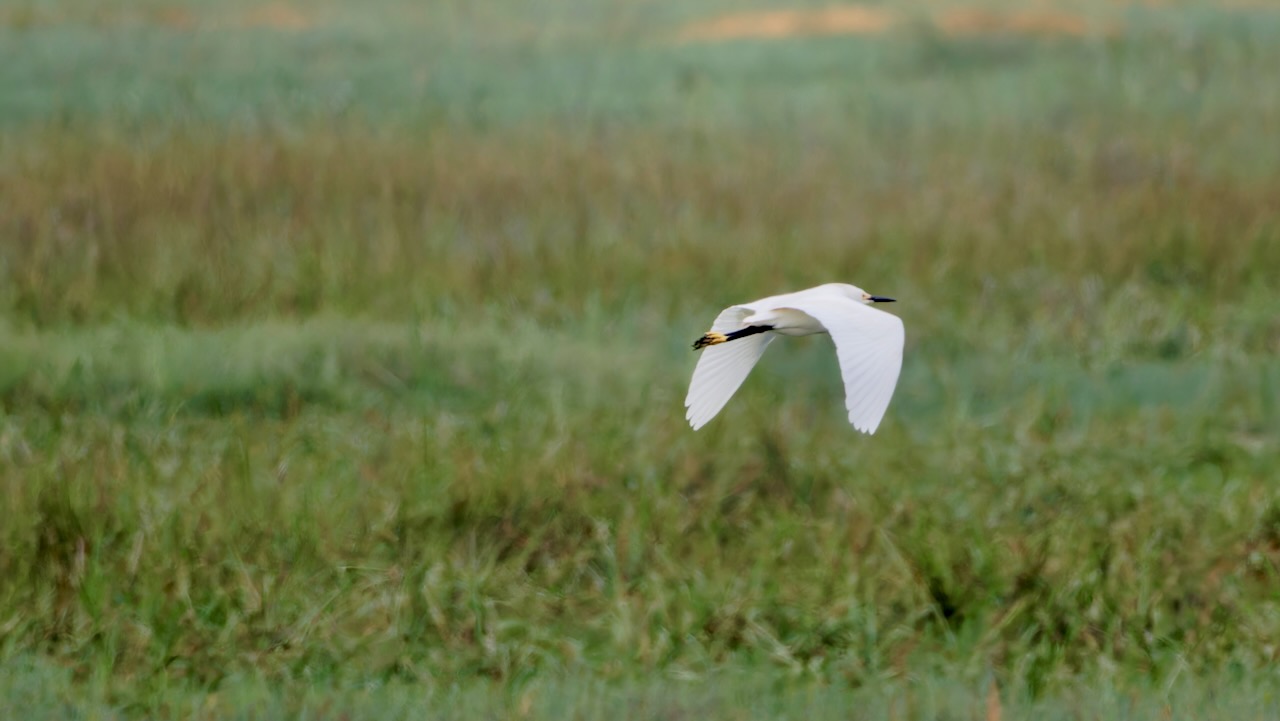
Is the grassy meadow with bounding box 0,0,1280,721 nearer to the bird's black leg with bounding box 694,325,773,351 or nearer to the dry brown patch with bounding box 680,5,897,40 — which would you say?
the bird's black leg with bounding box 694,325,773,351

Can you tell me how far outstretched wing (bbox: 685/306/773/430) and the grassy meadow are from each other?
43.4 inches

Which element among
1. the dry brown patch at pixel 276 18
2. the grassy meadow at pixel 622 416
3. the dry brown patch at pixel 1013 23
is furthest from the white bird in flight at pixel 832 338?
the dry brown patch at pixel 276 18

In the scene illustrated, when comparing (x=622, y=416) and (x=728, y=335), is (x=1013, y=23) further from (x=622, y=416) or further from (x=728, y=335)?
(x=728, y=335)

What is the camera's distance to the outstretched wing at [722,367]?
8.96 ft

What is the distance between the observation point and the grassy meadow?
4336 millimetres

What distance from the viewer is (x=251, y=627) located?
4.39 m

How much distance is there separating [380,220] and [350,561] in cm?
374

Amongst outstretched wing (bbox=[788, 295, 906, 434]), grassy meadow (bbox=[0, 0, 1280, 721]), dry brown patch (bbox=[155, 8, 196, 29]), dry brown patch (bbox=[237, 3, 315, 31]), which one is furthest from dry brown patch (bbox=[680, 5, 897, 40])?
outstretched wing (bbox=[788, 295, 906, 434])

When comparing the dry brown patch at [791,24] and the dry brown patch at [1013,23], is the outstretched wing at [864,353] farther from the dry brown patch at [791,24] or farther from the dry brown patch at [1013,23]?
the dry brown patch at [791,24]

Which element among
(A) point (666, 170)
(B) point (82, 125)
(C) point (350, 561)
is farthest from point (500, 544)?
(B) point (82, 125)

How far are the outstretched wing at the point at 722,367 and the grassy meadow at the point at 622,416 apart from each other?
1.10m

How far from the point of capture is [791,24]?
1634 cm

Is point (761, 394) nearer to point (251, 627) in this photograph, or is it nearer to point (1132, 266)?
point (251, 627)

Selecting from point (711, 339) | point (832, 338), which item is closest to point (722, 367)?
point (711, 339)
